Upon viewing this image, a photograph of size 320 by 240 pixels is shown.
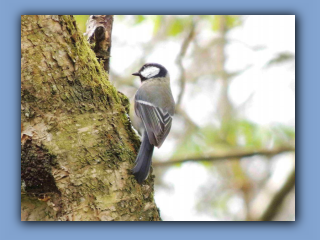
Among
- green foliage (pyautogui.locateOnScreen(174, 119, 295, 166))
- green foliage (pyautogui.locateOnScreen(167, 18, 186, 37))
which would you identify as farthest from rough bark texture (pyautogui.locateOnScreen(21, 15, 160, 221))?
green foliage (pyautogui.locateOnScreen(174, 119, 295, 166))

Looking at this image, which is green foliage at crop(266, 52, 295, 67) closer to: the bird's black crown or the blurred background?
the blurred background

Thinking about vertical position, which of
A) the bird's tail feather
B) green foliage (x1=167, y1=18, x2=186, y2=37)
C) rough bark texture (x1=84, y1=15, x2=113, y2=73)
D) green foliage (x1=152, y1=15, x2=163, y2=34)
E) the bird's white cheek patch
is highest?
green foliage (x1=167, y1=18, x2=186, y2=37)

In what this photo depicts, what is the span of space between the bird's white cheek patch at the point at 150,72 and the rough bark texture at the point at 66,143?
88cm

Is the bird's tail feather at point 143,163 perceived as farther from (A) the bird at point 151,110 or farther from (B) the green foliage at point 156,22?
(B) the green foliage at point 156,22

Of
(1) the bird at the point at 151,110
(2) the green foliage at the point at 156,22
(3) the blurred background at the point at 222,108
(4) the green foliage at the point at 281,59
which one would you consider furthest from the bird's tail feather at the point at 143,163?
(4) the green foliage at the point at 281,59

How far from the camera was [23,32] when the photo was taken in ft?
5.70

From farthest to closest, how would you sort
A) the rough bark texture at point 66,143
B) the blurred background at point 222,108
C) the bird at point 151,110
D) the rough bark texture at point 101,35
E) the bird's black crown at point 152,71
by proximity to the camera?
1. the bird's black crown at point 152,71
2. the blurred background at point 222,108
3. the rough bark texture at point 101,35
4. the bird at point 151,110
5. the rough bark texture at point 66,143

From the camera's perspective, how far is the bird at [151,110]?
1.77m

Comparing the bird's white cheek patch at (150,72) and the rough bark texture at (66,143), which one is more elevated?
the bird's white cheek patch at (150,72)

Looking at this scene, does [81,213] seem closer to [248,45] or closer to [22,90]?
[22,90]

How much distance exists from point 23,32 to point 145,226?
1259 mm

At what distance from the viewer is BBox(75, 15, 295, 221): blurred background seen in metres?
2.35

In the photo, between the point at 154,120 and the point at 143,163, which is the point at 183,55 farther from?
the point at 143,163
